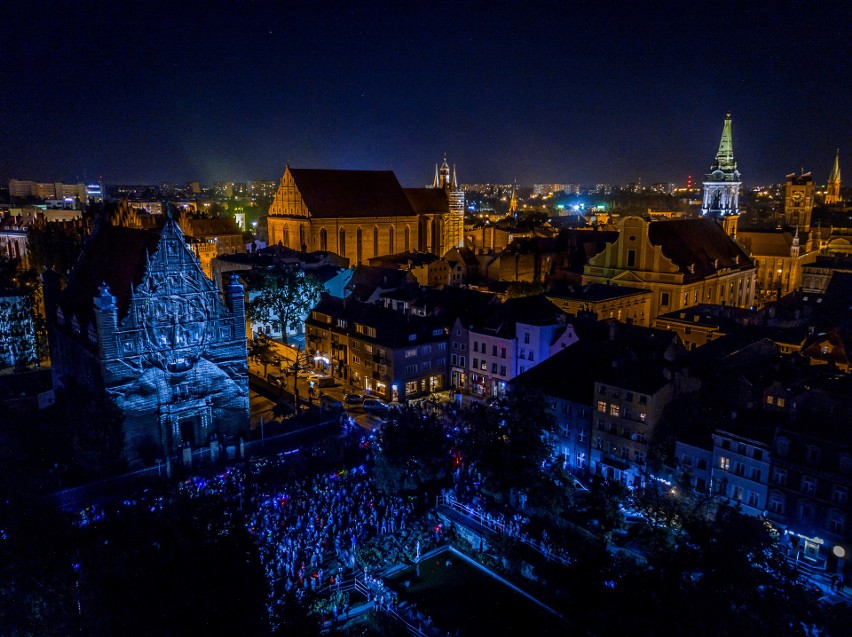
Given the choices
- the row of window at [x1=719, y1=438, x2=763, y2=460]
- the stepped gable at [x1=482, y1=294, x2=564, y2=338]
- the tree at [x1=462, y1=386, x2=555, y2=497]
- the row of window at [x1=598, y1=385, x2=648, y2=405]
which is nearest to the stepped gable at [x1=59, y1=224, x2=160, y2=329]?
the tree at [x1=462, y1=386, x2=555, y2=497]

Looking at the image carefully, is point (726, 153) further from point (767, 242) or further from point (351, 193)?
point (351, 193)

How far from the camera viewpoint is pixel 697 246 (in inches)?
2990

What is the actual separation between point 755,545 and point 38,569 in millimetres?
22883

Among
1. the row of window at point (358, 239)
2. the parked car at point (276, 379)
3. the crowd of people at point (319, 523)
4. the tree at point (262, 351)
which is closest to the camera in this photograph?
the crowd of people at point (319, 523)

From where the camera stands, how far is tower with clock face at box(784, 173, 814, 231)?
123500 mm

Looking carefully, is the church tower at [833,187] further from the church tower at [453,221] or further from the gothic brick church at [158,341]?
the gothic brick church at [158,341]

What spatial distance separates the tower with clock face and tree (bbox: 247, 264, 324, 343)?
105m

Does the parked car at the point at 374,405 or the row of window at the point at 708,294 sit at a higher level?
the row of window at the point at 708,294

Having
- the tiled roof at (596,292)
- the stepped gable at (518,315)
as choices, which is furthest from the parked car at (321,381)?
the tiled roof at (596,292)

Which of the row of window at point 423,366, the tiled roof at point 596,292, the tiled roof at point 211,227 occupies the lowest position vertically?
the row of window at point 423,366

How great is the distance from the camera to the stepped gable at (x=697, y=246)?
234ft

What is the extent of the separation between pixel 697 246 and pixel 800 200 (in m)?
64.7

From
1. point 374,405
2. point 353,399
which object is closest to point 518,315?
point 374,405

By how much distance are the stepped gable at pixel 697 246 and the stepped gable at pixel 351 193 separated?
1509 inches
